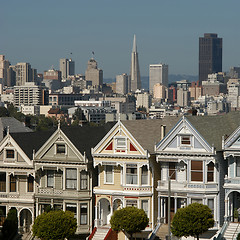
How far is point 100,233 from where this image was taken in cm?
5325

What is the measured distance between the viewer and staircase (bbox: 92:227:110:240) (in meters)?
52.9

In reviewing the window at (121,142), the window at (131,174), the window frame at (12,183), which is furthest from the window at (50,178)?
the window at (131,174)

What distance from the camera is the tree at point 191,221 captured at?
1913 inches

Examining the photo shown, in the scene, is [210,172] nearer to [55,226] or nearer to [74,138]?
[74,138]

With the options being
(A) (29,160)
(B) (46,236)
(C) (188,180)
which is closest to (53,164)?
(A) (29,160)

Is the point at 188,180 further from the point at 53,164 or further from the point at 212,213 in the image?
the point at 53,164

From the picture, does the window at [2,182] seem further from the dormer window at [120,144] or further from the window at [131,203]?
the window at [131,203]

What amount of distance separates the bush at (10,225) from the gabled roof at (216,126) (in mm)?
11920

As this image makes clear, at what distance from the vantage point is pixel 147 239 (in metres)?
51.2

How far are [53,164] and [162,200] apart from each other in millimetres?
7157

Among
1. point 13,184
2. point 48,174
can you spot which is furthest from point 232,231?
point 13,184

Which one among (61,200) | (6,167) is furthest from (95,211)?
(6,167)

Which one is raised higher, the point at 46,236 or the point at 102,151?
the point at 102,151

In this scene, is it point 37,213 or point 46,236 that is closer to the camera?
point 46,236
